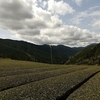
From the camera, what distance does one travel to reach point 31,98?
18422 millimetres

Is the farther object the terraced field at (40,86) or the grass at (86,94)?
the terraced field at (40,86)

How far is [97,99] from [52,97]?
17.2ft

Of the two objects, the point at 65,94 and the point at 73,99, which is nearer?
the point at 73,99

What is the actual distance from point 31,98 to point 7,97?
285 centimetres

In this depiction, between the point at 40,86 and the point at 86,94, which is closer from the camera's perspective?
the point at 86,94

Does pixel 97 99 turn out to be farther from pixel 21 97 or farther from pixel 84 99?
pixel 21 97

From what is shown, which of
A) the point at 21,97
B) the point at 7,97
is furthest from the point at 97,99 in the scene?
the point at 7,97

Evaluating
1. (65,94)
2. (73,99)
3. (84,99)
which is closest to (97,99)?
(84,99)

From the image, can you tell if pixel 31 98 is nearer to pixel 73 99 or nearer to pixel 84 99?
pixel 73 99

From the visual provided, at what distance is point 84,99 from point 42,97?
4904 mm

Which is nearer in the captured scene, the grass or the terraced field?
the grass

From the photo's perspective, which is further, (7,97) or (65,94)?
(65,94)

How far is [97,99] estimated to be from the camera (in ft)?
62.5

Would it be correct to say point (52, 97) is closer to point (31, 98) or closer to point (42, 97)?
point (42, 97)
